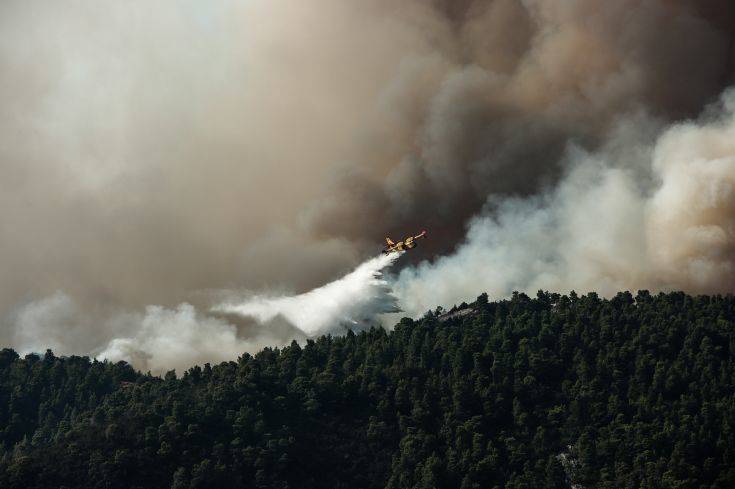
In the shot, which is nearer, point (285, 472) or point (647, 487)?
point (647, 487)

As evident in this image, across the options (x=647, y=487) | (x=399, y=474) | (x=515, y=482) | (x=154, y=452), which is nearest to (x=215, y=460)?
(x=154, y=452)

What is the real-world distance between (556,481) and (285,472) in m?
35.4

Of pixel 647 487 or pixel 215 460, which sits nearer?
pixel 647 487

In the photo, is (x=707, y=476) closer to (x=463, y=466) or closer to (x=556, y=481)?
(x=556, y=481)

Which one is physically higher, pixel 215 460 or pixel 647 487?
pixel 215 460

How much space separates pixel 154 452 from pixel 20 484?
58.3 ft

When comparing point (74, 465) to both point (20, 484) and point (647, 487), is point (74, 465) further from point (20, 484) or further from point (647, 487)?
point (647, 487)

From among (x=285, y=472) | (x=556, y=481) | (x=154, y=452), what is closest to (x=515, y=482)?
(x=556, y=481)

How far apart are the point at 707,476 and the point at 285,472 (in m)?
54.2

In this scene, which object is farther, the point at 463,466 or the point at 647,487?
the point at 463,466

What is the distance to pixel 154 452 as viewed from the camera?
652 feet

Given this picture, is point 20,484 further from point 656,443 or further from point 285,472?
point 656,443

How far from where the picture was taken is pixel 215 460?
19850 centimetres

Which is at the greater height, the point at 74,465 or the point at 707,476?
the point at 74,465
